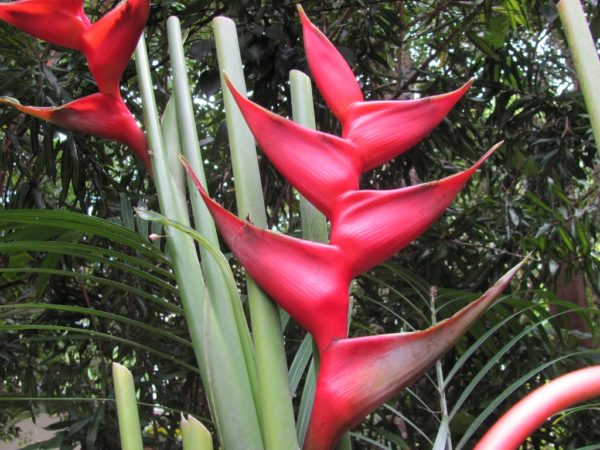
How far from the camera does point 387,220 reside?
301 mm

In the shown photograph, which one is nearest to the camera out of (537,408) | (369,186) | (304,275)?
(537,408)

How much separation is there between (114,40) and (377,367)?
0.23 metres

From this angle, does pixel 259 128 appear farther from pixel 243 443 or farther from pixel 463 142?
pixel 463 142

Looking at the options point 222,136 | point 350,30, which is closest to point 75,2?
point 222,136

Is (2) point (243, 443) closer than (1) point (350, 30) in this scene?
Yes

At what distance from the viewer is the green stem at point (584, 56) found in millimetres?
205

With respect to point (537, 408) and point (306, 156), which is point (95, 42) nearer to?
point (306, 156)

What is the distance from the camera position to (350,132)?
337mm

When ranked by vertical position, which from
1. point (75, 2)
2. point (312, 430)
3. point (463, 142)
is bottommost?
point (312, 430)

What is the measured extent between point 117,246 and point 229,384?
2.96 feet

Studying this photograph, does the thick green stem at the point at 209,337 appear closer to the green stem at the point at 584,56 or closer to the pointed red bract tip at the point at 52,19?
the pointed red bract tip at the point at 52,19

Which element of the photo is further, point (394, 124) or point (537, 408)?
point (394, 124)

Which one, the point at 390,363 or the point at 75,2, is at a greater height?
the point at 75,2

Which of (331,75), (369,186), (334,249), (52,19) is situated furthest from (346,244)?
(369,186)
